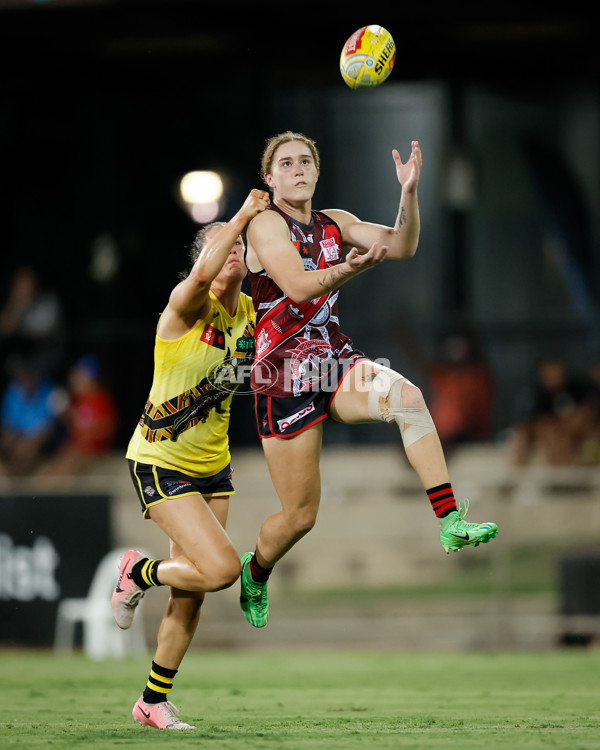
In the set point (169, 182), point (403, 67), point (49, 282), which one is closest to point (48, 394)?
point (49, 282)

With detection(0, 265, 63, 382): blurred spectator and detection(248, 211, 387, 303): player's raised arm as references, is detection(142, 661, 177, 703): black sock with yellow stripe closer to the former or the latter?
detection(248, 211, 387, 303): player's raised arm

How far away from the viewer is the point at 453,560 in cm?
1132

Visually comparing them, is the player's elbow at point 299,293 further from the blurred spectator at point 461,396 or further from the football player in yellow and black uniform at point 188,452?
the blurred spectator at point 461,396

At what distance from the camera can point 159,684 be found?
20.9 ft

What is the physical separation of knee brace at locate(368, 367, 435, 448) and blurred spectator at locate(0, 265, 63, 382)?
27.4ft

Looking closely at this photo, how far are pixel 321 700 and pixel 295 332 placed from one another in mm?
2790

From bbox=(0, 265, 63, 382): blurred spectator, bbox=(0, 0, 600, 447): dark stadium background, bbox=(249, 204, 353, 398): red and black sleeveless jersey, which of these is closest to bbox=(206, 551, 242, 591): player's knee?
bbox=(249, 204, 353, 398): red and black sleeveless jersey

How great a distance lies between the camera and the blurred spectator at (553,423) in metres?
12.2

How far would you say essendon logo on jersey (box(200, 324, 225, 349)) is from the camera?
6.25 m

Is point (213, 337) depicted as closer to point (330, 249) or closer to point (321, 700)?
point (330, 249)

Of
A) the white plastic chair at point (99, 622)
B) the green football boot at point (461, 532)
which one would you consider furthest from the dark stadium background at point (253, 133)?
the green football boot at point (461, 532)

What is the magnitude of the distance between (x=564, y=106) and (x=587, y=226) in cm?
176

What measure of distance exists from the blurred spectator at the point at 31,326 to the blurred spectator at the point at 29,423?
1.34ft

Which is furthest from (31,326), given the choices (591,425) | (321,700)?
(321,700)
